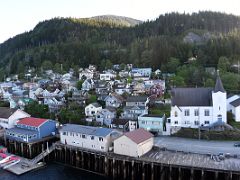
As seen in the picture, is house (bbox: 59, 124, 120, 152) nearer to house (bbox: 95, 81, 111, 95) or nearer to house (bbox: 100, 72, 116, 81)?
house (bbox: 95, 81, 111, 95)

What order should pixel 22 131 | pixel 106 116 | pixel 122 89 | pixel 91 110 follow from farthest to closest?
pixel 122 89, pixel 91 110, pixel 106 116, pixel 22 131

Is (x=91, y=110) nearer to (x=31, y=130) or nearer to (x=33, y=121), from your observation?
(x=33, y=121)

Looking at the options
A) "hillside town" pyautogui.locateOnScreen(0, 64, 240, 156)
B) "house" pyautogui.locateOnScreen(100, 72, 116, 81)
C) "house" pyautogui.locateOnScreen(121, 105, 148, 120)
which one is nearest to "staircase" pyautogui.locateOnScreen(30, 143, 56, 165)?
"hillside town" pyautogui.locateOnScreen(0, 64, 240, 156)

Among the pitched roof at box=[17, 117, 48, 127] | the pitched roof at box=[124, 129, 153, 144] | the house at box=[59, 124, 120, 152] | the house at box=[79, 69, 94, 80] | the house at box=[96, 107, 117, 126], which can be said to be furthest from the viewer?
the house at box=[79, 69, 94, 80]

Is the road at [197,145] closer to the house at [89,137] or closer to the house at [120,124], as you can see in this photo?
the house at [89,137]

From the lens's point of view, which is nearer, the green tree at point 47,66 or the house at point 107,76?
the house at point 107,76

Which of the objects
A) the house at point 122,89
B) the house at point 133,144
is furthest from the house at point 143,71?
the house at point 133,144

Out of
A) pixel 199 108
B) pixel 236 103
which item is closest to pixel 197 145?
pixel 199 108
